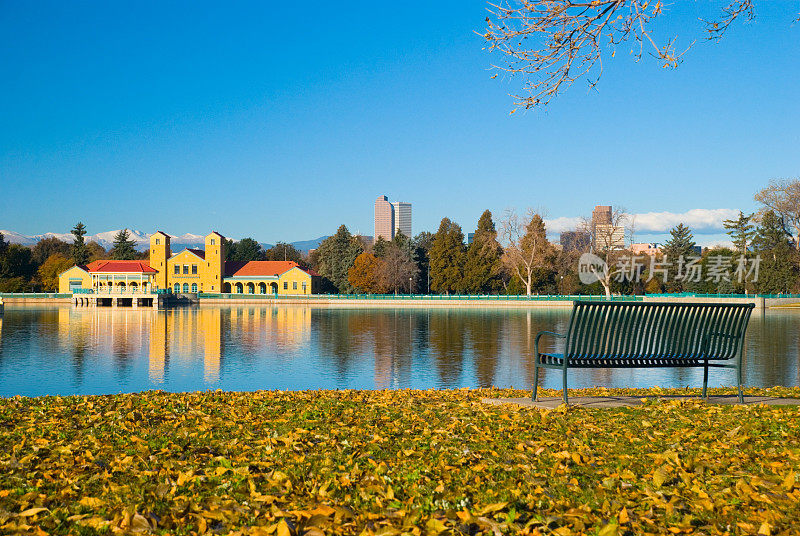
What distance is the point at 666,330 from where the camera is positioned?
7.10 m

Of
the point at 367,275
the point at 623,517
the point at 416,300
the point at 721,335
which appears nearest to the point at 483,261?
the point at 416,300

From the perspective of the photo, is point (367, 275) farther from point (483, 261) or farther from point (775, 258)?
point (775, 258)

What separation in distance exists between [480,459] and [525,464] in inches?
→ 11.7

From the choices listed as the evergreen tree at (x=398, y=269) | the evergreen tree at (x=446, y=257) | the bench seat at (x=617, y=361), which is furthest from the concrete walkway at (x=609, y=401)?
the evergreen tree at (x=398, y=269)

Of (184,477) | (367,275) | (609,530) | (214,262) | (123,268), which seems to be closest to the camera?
(609,530)

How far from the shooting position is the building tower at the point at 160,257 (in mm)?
75688

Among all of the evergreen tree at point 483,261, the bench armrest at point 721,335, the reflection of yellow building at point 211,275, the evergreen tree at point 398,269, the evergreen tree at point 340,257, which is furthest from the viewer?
the evergreen tree at point 340,257

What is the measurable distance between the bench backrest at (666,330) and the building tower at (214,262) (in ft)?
237

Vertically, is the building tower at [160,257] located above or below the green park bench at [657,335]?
above

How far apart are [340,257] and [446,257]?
1445 cm

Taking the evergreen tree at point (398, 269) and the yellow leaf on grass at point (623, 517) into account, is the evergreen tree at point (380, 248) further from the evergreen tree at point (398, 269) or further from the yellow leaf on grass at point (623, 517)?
the yellow leaf on grass at point (623, 517)

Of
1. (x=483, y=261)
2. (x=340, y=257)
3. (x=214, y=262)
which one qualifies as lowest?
(x=483, y=261)

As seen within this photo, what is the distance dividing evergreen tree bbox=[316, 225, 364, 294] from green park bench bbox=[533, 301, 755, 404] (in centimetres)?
6832

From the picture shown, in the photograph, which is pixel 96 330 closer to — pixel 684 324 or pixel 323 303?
pixel 684 324
